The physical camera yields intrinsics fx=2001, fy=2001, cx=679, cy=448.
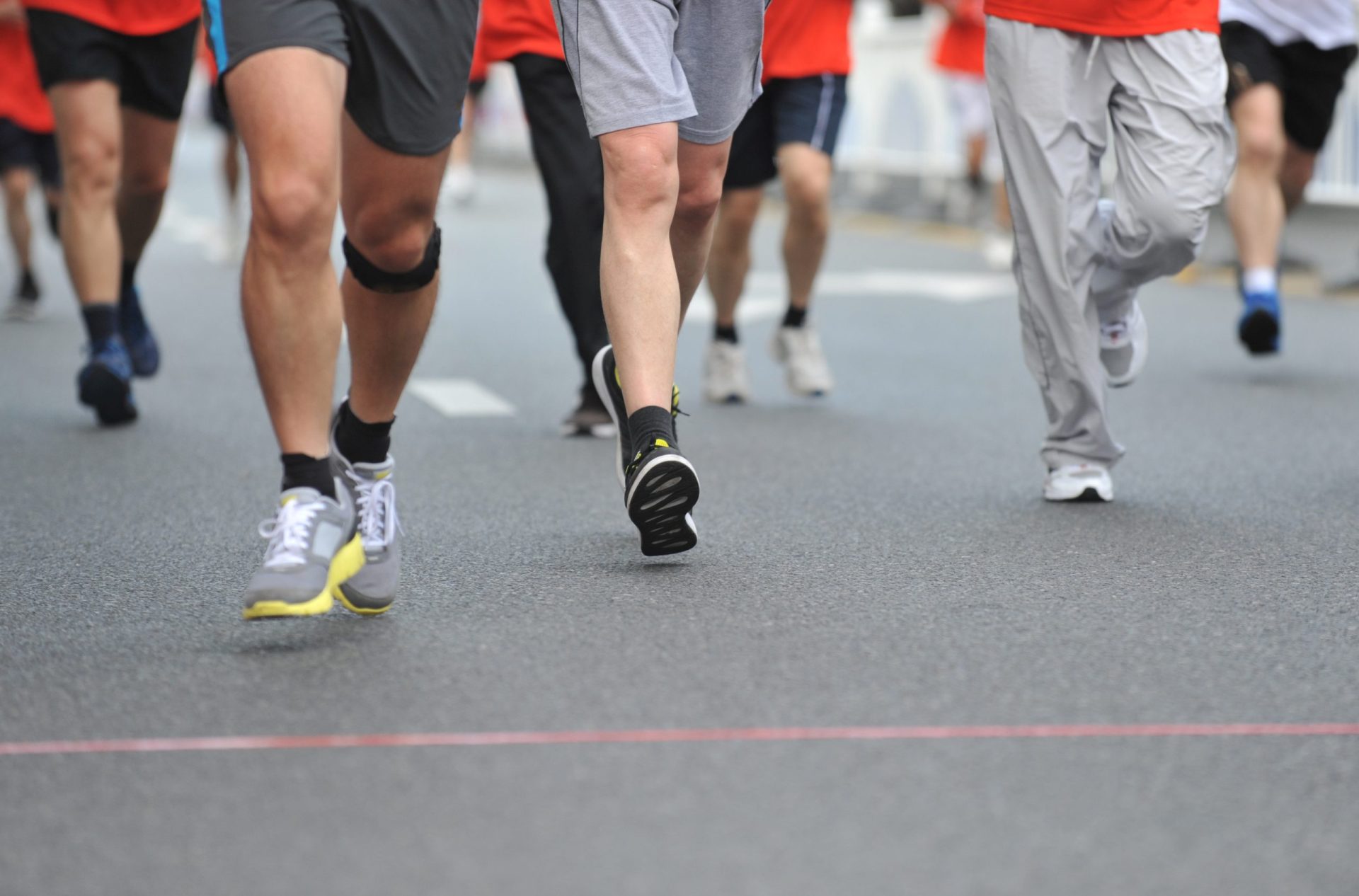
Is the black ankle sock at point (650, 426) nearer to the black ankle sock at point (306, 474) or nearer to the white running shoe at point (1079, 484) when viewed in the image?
the black ankle sock at point (306, 474)

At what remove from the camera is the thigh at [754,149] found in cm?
629

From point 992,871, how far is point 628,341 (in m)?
1.84

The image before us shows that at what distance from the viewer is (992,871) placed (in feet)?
6.82

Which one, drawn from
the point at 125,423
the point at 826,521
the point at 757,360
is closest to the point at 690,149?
the point at 826,521

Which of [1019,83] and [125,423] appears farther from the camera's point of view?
[125,423]

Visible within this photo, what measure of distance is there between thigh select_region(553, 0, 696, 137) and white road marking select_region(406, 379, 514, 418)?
253 cm

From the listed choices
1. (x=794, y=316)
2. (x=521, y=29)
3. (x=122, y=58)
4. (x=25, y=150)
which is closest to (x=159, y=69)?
(x=122, y=58)

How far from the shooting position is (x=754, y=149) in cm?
632

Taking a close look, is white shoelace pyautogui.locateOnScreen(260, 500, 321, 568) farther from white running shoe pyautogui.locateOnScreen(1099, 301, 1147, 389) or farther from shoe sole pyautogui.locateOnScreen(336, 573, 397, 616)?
white running shoe pyautogui.locateOnScreen(1099, 301, 1147, 389)

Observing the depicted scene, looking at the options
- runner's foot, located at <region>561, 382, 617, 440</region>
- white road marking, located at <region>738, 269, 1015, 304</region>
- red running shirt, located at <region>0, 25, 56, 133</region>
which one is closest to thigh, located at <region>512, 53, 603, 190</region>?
runner's foot, located at <region>561, 382, 617, 440</region>

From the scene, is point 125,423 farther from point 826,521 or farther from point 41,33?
point 826,521

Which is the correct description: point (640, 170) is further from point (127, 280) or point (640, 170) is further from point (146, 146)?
point (127, 280)

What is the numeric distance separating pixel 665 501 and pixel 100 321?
109 inches

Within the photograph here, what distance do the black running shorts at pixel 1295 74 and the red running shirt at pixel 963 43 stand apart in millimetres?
6137
